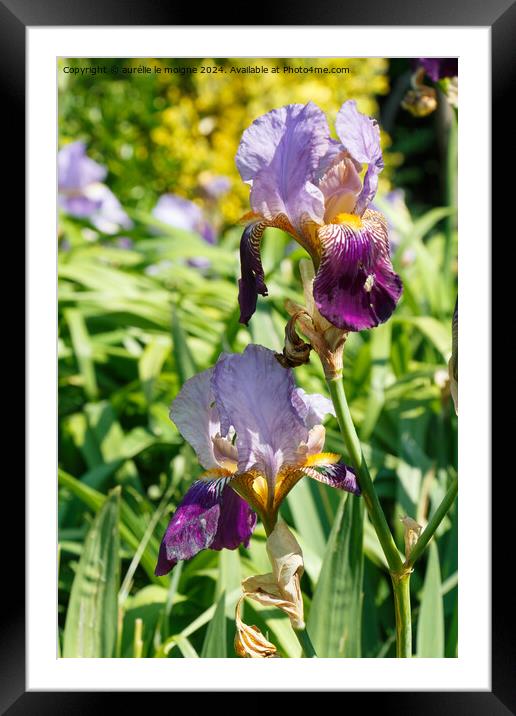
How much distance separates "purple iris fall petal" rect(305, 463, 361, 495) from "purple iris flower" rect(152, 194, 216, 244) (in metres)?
2.28

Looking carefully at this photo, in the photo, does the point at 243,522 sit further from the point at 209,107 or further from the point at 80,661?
the point at 209,107

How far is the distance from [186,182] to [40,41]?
112 inches

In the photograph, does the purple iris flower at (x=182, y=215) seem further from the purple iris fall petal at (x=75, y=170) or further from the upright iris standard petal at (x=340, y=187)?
the upright iris standard petal at (x=340, y=187)

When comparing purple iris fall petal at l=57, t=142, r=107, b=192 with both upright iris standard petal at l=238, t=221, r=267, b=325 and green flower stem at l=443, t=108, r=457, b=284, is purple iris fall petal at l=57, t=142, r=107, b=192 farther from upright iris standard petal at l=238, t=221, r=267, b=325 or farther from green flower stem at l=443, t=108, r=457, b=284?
upright iris standard petal at l=238, t=221, r=267, b=325

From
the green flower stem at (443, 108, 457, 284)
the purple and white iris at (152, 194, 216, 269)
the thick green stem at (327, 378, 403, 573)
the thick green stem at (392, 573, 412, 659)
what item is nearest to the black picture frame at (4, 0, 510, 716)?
the thick green stem at (392, 573, 412, 659)

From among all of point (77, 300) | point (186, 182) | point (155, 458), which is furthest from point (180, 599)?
point (186, 182)

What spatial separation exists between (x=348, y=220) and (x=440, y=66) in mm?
468

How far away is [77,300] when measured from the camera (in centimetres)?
220

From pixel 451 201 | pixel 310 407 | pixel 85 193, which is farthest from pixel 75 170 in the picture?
pixel 310 407

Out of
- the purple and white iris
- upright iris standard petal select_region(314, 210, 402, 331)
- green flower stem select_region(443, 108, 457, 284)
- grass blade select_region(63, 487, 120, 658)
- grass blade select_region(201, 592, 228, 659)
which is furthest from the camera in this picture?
the purple and white iris

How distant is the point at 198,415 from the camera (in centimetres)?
78

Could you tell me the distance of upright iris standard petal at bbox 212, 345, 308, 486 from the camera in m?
0.73

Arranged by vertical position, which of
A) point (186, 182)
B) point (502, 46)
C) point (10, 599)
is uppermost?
point (186, 182)

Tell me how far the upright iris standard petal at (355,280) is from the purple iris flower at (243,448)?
0.27ft
